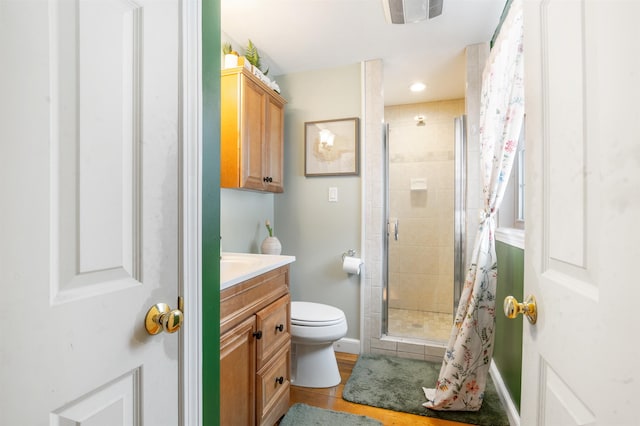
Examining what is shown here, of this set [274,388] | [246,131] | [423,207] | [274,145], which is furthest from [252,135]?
[423,207]

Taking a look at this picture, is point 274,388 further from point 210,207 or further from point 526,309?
point 526,309

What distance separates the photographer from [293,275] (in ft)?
8.78

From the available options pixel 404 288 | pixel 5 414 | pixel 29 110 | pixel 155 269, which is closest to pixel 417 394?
pixel 404 288

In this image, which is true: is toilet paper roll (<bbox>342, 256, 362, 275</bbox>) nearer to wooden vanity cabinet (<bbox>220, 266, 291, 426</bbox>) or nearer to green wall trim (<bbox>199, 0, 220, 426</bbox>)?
wooden vanity cabinet (<bbox>220, 266, 291, 426</bbox>)

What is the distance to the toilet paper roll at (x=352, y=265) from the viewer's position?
2.38 metres

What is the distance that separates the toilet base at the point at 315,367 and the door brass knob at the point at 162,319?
1.50m

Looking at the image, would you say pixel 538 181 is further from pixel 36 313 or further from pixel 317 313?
pixel 317 313

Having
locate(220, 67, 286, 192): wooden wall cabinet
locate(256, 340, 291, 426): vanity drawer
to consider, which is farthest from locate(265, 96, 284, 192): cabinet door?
locate(256, 340, 291, 426): vanity drawer

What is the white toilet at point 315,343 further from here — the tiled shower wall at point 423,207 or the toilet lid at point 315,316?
the tiled shower wall at point 423,207

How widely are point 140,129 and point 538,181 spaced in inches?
35.2

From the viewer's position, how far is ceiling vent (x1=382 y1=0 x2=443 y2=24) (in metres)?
1.58

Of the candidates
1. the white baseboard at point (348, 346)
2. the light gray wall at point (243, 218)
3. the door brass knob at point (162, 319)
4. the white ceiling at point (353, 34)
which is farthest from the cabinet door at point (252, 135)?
the white baseboard at point (348, 346)

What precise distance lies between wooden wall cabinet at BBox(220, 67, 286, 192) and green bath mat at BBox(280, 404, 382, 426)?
4.42ft

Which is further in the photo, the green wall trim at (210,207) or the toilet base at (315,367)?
the toilet base at (315,367)
